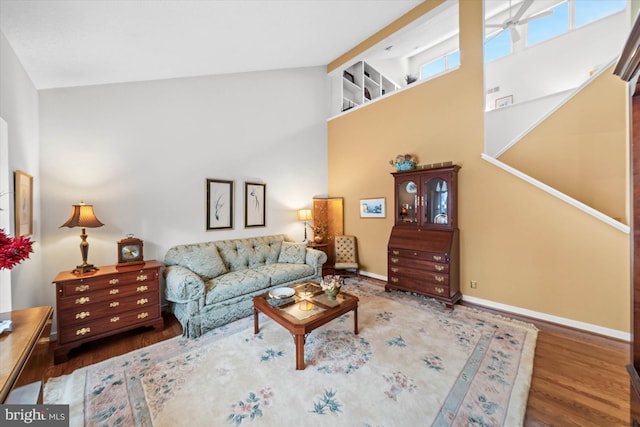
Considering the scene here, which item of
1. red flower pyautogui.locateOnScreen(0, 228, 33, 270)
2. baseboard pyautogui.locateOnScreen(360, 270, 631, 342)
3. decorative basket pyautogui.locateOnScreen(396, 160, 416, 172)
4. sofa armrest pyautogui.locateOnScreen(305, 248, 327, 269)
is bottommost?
baseboard pyautogui.locateOnScreen(360, 270, 631, 342)

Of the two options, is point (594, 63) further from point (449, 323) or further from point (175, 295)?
point (175, 295)

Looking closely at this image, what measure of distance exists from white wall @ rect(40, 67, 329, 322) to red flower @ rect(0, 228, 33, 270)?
206 cm

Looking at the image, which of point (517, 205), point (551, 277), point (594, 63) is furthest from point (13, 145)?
point (594, 63)

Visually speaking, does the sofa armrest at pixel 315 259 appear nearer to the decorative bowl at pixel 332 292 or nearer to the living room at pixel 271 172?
the living room at pixel 271 172

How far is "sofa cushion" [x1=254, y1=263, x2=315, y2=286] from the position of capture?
3.33m

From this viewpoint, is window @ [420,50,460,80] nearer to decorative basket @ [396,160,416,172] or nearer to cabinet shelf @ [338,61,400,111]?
cabinet shelf @ [338,61,400,111]

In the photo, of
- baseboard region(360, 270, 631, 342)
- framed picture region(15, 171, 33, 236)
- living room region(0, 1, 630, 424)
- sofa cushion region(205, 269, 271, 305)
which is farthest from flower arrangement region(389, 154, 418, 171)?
framed picture region(15, 171, 33, 236)

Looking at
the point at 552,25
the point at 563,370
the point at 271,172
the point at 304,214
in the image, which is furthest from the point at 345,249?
the point at 552,25

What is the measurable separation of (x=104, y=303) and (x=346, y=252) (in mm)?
3614

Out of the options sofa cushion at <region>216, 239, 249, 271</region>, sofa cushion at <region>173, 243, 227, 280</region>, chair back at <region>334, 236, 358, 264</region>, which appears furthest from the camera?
chair back at <region>334, 236, 358, 264</region>

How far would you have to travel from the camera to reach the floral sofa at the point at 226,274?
2.62 metres

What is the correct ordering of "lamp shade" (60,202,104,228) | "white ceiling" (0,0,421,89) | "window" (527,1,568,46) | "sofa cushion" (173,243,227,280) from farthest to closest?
"window" (527,1,568,46) → "sofa cushion" (173,243,227,280) → "lamp shade" (60,202,104,228) → "white ceiling" (0,0,421,89)

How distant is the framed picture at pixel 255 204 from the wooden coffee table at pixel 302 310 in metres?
1.80

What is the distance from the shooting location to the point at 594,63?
4008mm
